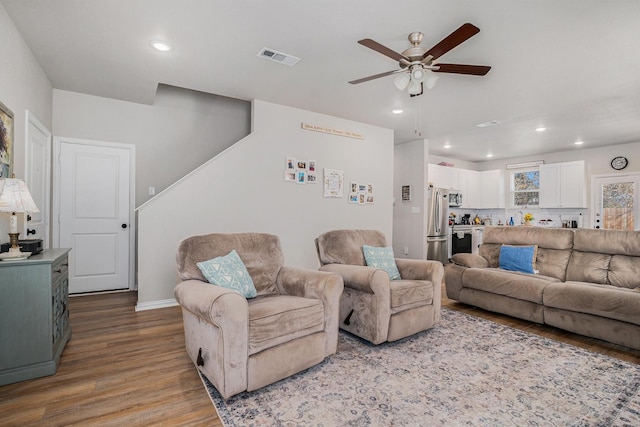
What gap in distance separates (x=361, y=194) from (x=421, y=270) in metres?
2.42

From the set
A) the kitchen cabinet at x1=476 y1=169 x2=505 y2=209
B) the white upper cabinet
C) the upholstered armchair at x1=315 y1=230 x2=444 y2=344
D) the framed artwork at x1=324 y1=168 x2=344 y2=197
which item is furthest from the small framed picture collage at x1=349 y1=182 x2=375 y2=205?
the kitchen cabinet at x1=476 y1=169 x2=505 y2=209

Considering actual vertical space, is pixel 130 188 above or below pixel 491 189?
below

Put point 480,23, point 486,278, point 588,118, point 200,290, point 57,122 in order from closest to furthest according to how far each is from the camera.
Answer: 1. point 200,290
2. point 480,23
3. point 486,278
4. point 57,122
5. point 588,118

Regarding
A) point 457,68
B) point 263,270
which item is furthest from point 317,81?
point 263,270

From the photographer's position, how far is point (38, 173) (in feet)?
11.6

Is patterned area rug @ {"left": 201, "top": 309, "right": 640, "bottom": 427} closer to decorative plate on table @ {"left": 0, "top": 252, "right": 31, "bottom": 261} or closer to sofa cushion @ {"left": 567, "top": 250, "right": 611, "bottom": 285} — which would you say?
sofa cushion @ {"left": 567, "top": 250, "right": 611, "bottom": 285}

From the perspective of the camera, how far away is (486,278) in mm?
3625

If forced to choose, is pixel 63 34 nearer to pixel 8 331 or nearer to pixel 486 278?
pixel 8 331

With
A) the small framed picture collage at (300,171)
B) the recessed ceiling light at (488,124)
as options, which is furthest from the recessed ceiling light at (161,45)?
the recessed ceiling light at (488,124)

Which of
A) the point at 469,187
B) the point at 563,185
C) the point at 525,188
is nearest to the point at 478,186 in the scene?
the point at 469,187

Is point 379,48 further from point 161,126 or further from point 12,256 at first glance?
point 161,126

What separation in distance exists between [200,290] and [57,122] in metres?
3.60

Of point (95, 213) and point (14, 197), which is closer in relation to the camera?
point (14, 197)

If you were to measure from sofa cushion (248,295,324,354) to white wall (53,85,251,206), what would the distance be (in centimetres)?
317
